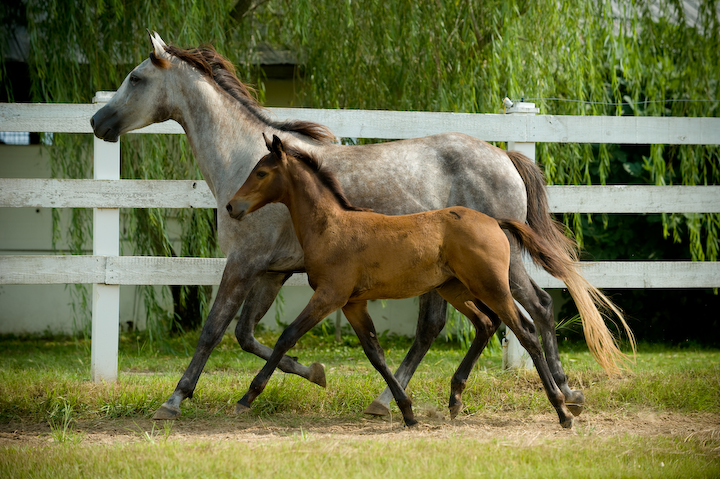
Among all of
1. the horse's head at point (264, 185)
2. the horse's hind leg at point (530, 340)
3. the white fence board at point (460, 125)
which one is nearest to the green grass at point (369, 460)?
the horse's hind leg at point (530, 340)

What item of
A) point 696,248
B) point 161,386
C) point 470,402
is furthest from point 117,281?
point 696,248

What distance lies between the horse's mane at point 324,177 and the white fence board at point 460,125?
1.13m

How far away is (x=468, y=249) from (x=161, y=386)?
7.54ft

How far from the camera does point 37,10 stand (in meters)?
6.29

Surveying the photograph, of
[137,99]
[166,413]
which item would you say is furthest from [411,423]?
[137,99]

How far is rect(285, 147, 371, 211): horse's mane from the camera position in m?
4.14

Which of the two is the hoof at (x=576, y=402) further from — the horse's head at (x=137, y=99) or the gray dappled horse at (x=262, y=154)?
the horse's head at (x=137, y=99)

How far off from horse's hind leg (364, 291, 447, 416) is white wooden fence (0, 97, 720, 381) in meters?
1.08

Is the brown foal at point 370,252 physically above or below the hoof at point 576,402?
above

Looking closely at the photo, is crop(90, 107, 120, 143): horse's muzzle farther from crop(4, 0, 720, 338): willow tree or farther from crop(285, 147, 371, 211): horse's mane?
crop(4, 0, 720, 338): willow tree

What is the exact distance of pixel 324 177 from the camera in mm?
4168

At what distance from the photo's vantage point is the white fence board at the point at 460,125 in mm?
5125

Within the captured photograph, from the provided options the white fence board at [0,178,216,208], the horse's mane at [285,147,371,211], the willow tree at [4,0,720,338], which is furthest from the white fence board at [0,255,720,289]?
the horse's mane at [285,147,371,211]

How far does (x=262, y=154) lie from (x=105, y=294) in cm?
163
